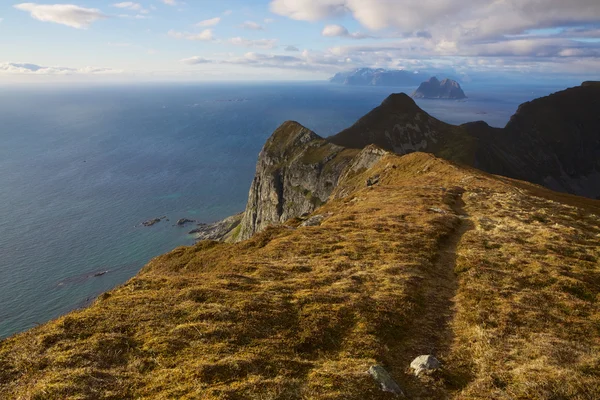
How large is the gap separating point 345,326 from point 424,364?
15.1 feet

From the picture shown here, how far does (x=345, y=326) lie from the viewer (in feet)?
61.2

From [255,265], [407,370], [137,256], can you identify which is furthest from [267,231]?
[137,256]

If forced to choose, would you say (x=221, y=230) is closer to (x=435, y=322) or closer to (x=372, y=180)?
(x=372, y=180)

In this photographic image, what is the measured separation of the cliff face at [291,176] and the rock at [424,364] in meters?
106

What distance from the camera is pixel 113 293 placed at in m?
23.8

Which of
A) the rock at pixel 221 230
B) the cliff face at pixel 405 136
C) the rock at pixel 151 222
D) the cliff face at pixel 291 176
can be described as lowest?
the rock at pixel 221 230

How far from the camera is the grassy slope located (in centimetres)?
1378

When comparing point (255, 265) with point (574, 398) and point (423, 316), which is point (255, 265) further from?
point (574, 398)

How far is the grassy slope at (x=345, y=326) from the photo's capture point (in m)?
13.8

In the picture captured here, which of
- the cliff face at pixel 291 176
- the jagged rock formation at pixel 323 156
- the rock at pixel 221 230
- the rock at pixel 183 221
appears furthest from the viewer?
the rock at pixel 183 221

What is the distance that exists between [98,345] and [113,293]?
28.3 feet

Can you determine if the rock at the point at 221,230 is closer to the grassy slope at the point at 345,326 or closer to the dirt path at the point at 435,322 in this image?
the grassy slope at the point at 345,326

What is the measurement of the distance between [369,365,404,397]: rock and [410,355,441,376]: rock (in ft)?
5.86

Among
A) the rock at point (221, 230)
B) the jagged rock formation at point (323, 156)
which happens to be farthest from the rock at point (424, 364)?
the rock at point (221, 230)
